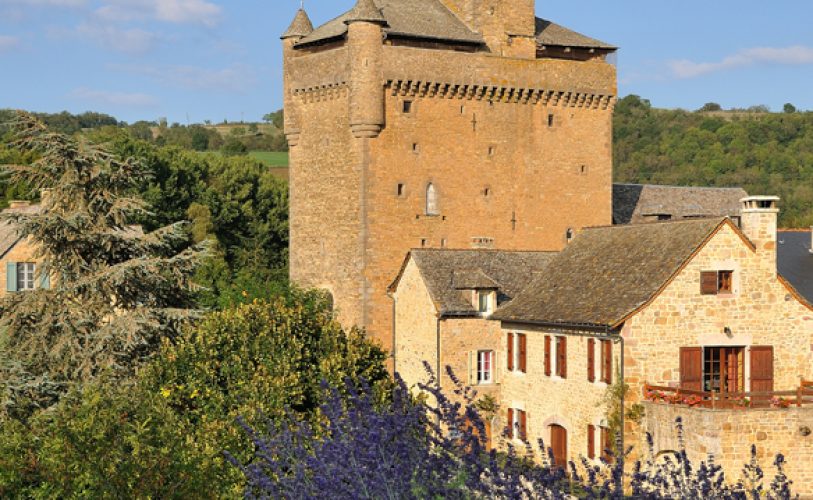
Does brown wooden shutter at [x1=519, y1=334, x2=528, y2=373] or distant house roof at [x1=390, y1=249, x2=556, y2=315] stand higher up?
distant house roof at [x1=390, y1=249, x2=556, y2=315]

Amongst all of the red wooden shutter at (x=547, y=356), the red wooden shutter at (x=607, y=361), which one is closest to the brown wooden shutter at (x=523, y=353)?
the red wooden shutter at (x=547, y=356)

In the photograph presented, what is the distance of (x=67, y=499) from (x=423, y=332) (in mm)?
22686

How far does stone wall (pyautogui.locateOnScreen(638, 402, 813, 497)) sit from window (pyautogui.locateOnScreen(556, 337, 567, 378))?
13.9 feet

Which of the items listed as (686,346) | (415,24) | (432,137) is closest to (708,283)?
(686,346)

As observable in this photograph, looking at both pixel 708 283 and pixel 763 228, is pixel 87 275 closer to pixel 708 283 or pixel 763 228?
pixel 708 283

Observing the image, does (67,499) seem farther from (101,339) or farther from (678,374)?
(678,374)

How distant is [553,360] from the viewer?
120 feet

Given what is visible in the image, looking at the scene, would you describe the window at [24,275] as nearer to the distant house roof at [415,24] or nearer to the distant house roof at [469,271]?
the distant house roof at [415,24]

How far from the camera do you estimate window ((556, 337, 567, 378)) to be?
3598 cm

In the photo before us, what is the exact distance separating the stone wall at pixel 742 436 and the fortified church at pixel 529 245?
0.05m

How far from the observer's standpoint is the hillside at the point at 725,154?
105 m

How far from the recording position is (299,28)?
52906mm

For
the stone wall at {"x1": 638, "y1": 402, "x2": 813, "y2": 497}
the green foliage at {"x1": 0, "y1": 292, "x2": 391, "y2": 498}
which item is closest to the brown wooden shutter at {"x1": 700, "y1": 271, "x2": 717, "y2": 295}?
the stone wall at {"x1": 638, "y1": 402, "x2": 813, "y2": 497}

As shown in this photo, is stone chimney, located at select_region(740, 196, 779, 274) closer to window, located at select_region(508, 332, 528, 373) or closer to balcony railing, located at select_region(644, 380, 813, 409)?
balcony railing, located at select_region(644, 380, 813, 409)
